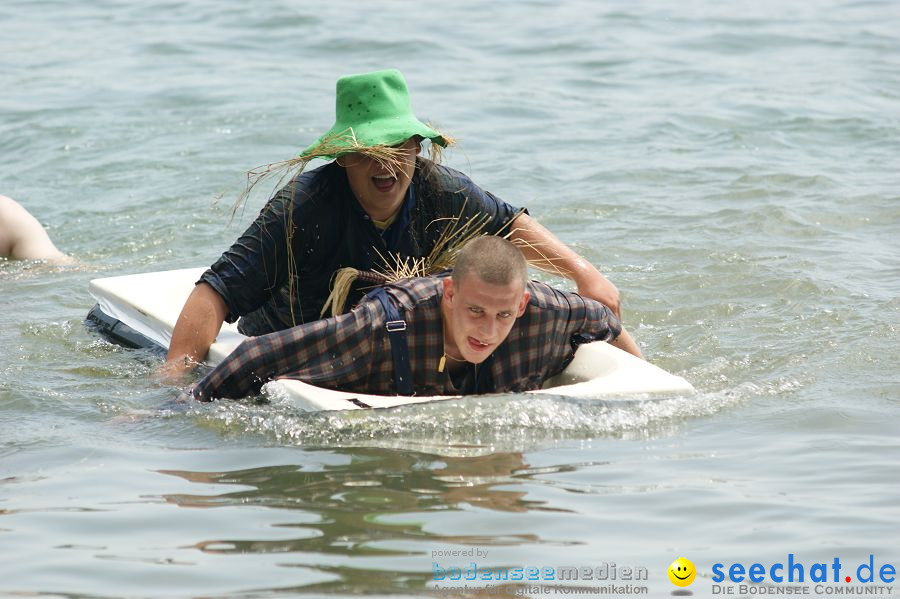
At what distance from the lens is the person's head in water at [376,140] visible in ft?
15.1

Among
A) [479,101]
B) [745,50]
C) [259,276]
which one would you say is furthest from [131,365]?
[745,50]

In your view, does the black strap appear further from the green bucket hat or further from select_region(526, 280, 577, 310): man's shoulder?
the green bucket hat

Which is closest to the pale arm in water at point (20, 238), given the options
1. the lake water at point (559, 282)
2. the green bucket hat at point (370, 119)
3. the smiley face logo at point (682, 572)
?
the lake water at point (559, 282)

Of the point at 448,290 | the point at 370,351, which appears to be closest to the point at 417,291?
the point at 448,290

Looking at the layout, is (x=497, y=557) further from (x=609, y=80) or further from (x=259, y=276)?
(x=609, y=80)

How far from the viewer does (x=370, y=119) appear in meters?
4.77

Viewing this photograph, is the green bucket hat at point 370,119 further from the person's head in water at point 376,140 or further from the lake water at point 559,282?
the lake water at point 559,282

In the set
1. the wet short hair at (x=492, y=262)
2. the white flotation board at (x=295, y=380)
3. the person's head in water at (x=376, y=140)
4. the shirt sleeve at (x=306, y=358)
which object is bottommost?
the white flotation board at (x=295, y=380)

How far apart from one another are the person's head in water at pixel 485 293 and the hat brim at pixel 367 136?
67 centimetres

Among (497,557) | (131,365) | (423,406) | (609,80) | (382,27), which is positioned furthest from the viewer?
(382,27)

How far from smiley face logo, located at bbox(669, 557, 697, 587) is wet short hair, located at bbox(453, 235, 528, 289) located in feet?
3.72

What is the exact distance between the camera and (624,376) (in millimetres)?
4410

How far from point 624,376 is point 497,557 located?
4.51 ft

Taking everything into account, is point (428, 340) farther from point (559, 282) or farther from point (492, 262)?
point (559, 282)
